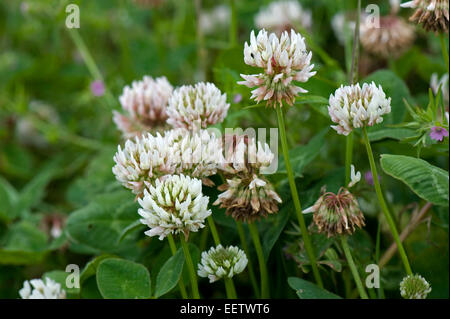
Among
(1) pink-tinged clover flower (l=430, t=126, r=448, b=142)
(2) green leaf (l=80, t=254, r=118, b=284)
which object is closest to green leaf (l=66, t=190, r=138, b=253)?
(2) green leaf (l=80, t=254, r=118, b=284)

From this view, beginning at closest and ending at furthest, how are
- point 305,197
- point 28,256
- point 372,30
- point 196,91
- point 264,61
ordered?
1. point 264,61
2. point 196,91
3. point 305,197
4. point 28,256
5. point 372,30

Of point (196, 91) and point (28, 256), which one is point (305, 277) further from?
point (28, 256)

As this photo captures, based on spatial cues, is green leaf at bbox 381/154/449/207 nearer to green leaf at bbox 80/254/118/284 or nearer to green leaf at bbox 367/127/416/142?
green leaf at bbox 367/127/416/142

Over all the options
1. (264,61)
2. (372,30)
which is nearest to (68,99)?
(372,30)

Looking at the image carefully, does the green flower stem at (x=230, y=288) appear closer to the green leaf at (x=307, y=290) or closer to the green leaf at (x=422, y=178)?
the green leaf at (x=307, y=290)

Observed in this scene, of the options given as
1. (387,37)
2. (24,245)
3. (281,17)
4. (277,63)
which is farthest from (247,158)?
(281,17)

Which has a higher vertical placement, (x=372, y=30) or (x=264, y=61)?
(x=372, y=30)
